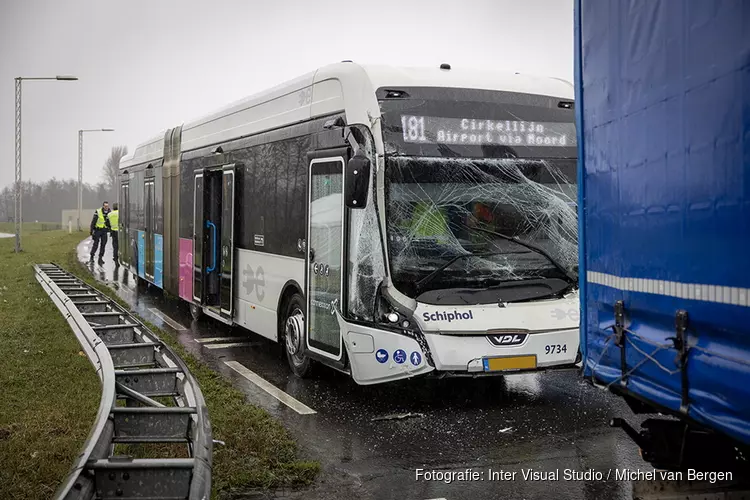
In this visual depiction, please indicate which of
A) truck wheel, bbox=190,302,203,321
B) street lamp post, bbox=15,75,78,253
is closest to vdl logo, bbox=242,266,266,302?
truck wheel, bbox=190,302,203,321

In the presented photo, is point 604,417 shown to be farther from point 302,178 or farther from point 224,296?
point 224,296

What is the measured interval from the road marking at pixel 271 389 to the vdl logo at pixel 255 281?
93 centimetres

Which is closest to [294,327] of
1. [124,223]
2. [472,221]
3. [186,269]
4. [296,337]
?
[296,337]

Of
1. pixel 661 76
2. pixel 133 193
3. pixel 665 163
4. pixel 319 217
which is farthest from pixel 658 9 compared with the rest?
pixel 133 193

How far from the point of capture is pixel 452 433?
7578mm

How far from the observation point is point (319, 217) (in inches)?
357

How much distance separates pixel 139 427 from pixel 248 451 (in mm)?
1166

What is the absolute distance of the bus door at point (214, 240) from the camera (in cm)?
1234

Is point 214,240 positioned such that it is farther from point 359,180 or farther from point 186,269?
point 359,180

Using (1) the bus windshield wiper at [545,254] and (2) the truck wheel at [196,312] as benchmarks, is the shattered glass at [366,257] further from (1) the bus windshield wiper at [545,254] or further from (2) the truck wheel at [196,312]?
(2) the truck wheel at [196,312]

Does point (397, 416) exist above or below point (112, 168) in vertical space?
below

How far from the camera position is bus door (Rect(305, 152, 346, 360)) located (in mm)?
8578

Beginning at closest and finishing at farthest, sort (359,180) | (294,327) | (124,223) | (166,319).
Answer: (359,180), (294,327), (166,319), (124,223)

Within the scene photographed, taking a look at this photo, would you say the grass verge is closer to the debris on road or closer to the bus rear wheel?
the debris on road
